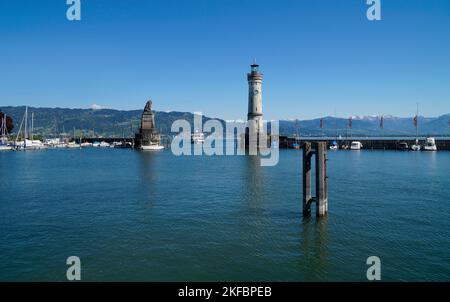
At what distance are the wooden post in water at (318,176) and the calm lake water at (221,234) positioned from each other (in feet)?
3.23

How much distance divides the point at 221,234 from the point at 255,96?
10503 centimetres

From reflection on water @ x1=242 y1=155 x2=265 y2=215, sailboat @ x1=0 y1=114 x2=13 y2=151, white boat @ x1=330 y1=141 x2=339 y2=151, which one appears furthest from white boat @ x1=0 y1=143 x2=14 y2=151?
→ white boat @ x1=330 y1=141 x2=339 y2=151

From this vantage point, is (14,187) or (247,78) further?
(247,78)

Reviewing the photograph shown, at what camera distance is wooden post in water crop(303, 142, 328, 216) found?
25297mm

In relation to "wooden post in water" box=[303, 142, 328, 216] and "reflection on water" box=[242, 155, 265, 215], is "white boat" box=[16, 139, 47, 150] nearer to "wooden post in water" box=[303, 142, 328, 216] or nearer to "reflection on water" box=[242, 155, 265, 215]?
"reflection on water" box=[242, 155, 265, 215]

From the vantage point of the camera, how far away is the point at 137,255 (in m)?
20.5

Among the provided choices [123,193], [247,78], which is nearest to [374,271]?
[123,193]

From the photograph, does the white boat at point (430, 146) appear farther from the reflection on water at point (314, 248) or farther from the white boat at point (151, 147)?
the reflection on water at point (314, 248)

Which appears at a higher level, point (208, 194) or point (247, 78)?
point (247, 78)

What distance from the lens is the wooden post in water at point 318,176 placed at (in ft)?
83.0

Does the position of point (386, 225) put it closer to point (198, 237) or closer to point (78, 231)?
point (198, 237)

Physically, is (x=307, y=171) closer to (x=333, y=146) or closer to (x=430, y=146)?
(x=430, y=146)

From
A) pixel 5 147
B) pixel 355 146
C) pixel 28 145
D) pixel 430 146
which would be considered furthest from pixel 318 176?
pixel 28 145

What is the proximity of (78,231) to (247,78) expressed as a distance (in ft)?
360
